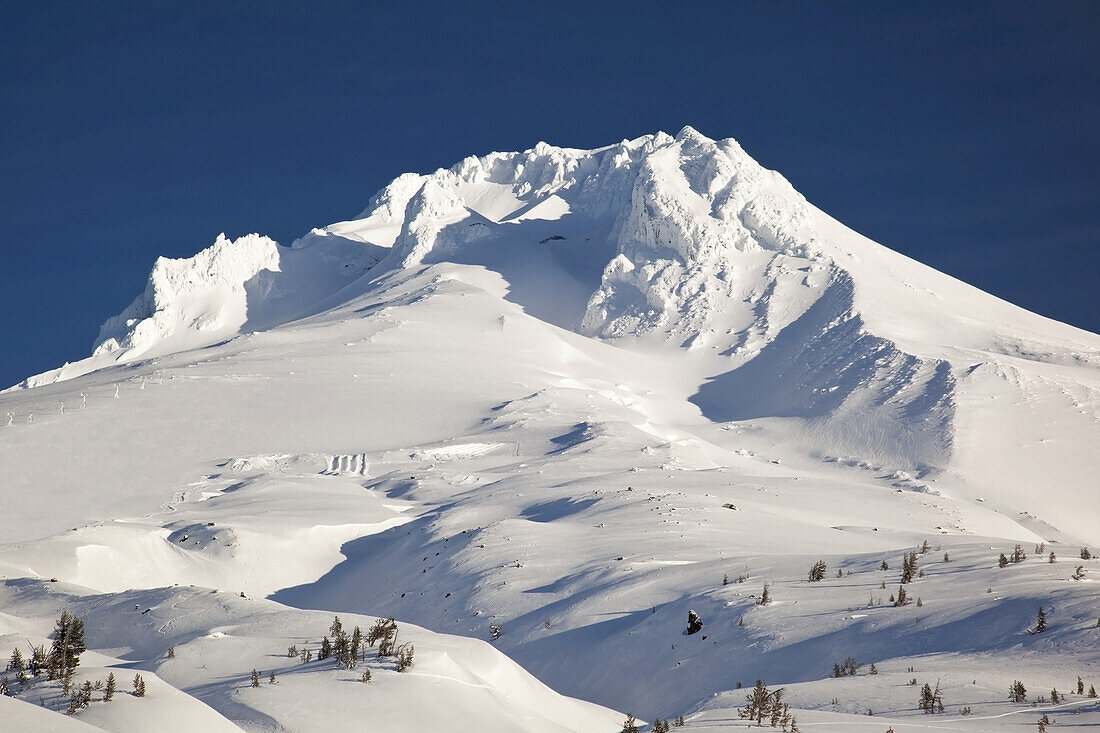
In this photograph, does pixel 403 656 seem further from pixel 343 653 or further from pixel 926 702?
pixel 926 702

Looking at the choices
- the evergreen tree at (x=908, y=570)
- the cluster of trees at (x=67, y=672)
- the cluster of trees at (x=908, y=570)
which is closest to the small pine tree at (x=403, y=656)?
the cluster of trees at (x=67, y=672)

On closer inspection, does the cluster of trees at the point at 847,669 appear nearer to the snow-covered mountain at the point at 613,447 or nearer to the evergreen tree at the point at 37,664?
the snow-covered mountain at the point at 613,447

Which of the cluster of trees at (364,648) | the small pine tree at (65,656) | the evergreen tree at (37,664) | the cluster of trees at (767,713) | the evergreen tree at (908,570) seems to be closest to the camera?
the cluster of trees at (767,713)

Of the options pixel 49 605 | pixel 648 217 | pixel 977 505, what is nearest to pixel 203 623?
pixel 49 605

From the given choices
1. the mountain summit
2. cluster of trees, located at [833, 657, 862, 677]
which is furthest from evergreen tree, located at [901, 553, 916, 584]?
the mountain summit

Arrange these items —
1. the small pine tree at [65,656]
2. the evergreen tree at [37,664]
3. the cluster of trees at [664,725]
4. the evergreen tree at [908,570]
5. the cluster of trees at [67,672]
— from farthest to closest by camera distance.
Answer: the evergreen tree at [908,570] → the evergreen tree at [37,664] → the small pine tree at [65,656] → the cluster of trees at [664,725] → the cluster of trees at [67,672]

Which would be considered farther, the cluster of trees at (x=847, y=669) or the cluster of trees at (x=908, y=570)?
the cluster of trees at (x=908, y=570)

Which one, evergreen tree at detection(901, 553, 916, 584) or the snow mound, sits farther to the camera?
the snow mound

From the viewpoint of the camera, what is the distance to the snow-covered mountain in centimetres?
1825

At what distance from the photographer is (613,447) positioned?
53938 millimetres

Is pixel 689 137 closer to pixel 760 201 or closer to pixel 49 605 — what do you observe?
pixel 760 201

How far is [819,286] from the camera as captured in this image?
9494cm

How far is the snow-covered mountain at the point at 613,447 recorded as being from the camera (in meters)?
18.2

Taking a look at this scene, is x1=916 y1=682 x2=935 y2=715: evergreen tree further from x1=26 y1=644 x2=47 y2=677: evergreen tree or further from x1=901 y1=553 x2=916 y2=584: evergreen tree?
x1=26 y1=644 x2=47 y2=677: evergreen tree
